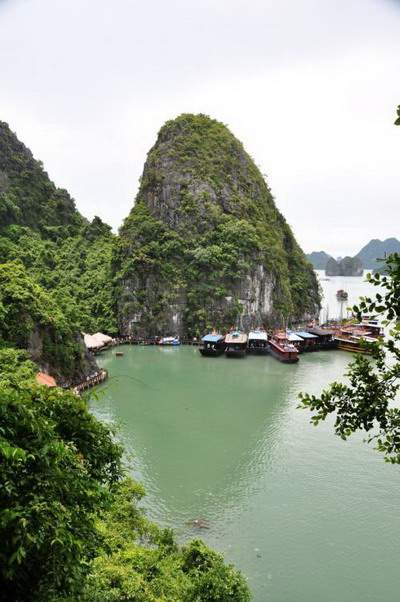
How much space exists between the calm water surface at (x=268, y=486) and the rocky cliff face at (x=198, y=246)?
18.0 metres

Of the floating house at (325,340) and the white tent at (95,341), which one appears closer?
the white tent at (95,341)

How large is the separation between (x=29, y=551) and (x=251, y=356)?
111 feet

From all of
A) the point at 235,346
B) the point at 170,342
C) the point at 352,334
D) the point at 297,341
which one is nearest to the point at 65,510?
the point at 235,346

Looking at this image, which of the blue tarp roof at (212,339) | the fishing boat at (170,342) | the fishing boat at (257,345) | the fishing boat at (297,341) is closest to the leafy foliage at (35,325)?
the blue tarp roof at (212,339)

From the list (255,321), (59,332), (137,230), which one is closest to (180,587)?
(59,332)

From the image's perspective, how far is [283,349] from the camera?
35.5 m

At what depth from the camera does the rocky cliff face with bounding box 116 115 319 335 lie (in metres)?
44.7

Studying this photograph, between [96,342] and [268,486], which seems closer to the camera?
[268,486]

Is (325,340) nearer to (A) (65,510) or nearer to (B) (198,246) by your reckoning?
(B) (198,246)

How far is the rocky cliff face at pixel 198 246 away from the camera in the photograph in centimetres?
4472

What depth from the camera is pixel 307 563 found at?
11211mm

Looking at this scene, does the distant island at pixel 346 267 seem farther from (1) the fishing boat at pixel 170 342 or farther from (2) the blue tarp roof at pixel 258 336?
(1) the fishing boat at pixel 170 342

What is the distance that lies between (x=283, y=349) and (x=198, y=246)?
16572 mm

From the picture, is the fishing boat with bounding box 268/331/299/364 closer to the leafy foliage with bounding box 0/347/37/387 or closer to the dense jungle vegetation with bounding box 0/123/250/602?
the dense jungle vegetation with bounding box 0/123/250/602
